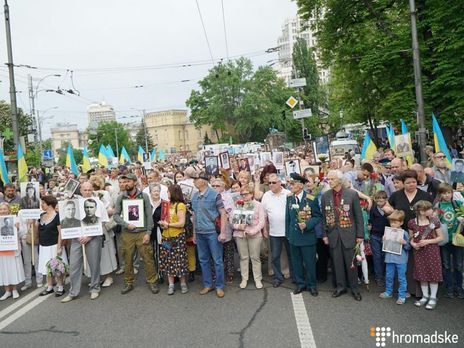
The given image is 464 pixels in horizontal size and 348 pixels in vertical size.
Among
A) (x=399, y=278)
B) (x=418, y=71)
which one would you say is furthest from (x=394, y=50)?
(x=399, y=278)

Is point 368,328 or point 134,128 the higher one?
point 134,128

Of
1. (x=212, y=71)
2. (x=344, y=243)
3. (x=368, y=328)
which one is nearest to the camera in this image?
(x=368, y=328)

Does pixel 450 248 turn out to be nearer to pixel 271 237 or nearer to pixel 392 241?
pixel 392 241

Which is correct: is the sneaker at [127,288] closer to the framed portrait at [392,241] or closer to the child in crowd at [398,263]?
the child in crowd at [398,263]

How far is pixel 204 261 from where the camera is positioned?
6.92 m

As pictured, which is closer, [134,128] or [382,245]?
[382,245]

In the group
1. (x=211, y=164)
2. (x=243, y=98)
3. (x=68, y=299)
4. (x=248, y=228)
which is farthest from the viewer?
(x=243, y=98)

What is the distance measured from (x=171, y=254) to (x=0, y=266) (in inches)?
112

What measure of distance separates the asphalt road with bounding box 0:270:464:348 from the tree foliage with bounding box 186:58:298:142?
5950 centimetres

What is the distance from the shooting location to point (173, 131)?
128 metres

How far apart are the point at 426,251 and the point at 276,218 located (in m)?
2.20

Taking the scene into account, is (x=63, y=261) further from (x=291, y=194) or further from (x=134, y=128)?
(x=134, y=128)

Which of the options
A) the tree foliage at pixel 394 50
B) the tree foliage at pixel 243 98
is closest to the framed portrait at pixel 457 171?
the tree foliage at pixel 394 50

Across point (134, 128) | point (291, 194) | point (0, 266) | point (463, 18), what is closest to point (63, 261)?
point (0, 266)
